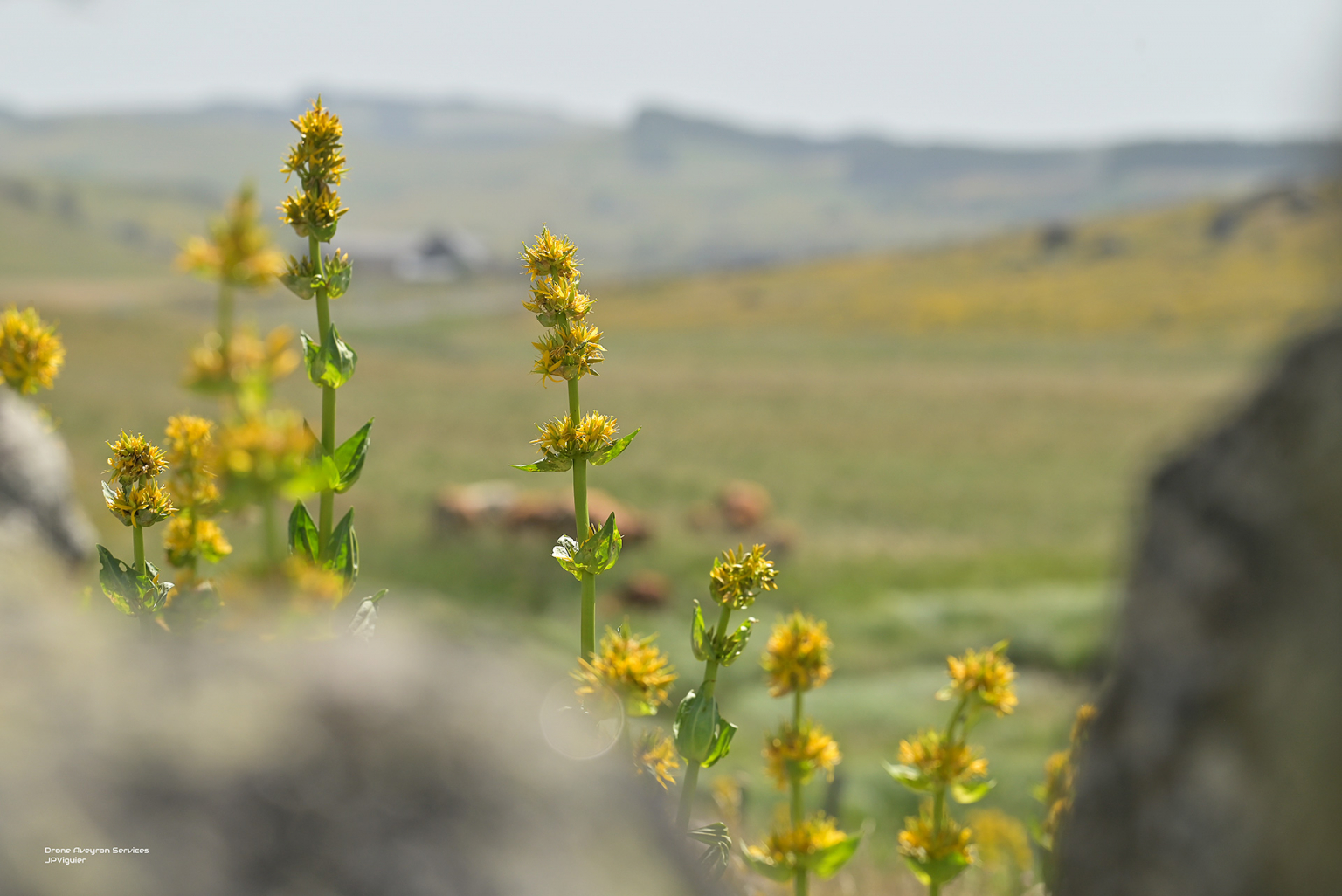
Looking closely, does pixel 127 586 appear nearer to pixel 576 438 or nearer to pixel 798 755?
pixel 576 438

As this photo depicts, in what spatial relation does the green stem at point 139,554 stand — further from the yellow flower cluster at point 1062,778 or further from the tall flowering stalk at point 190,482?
the yellow flower cluster at point 1062,778

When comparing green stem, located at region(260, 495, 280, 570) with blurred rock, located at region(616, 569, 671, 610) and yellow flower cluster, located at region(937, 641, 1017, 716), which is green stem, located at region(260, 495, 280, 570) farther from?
blurred rock, located at region(616, 569, 671, 610)

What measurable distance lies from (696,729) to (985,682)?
0.70m

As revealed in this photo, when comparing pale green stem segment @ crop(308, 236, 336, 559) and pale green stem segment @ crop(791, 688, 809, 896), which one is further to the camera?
pale green stem segment @ crop(791, 688, 809, 896)

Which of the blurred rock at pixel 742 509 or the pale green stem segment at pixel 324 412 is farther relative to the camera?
the blurred rock at pixel 742 509

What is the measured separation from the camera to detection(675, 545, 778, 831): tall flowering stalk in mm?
1992

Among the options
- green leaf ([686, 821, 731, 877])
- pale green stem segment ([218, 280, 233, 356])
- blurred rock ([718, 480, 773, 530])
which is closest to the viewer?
pale green stem segment ([218, 280, 233, 356])

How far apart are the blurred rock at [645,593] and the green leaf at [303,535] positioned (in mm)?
11704

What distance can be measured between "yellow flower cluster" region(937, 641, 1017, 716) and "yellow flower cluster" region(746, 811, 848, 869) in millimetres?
402

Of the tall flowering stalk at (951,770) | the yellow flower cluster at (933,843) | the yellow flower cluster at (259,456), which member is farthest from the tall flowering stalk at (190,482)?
the yellow flower cluster at (933,843)

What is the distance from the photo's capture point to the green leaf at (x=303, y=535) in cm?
199

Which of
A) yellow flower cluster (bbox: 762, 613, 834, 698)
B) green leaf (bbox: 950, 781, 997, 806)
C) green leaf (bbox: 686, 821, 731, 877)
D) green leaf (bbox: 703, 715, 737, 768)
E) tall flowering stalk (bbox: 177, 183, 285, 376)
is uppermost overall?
tall flowering stalk (bbox: 177, 183, 285, 376)

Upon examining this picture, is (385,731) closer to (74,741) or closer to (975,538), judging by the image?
(74,741)

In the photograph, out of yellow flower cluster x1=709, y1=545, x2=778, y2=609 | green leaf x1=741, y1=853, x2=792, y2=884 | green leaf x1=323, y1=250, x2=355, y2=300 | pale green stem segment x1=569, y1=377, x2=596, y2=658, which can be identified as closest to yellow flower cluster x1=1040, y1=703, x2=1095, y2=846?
green leaf x1=741, y1=853, x2=792, y2=884
